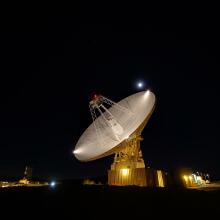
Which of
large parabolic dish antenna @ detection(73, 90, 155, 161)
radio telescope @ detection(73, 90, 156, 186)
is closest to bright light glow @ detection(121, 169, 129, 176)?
radio telescope @ detection(73, 90, 156, 186)

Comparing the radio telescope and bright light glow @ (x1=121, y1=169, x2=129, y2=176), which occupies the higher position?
the radio telescope

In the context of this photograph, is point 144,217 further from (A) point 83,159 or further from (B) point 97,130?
(B) point 97,130

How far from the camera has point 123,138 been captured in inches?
1014

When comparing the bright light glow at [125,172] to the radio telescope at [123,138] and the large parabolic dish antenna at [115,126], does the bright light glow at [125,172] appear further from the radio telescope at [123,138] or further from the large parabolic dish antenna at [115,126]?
the large parabolic dish antenna at [115,126]

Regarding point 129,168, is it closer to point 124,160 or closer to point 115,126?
point 124,160

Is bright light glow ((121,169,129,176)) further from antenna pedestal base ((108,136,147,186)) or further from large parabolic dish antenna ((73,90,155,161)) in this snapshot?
large parabolic dish antenna ((73,90,155,161))

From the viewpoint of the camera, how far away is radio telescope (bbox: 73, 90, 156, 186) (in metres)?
26.4

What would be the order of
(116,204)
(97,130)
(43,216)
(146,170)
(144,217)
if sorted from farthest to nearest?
(97,130), (146,170), (116,204), (144,217), (43,216)

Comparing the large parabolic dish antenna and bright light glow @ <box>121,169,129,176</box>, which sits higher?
the large parabolic dish antenna

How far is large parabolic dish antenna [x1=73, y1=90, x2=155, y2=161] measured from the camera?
2566 centimetres

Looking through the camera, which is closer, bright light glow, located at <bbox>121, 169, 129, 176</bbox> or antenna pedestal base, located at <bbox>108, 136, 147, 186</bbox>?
antenna pedestal base, located at <bbox>108, 136, 147, 186</bbox>

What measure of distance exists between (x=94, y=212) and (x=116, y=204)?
1.98 meters

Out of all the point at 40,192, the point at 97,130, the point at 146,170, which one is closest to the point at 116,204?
the point at 40,192

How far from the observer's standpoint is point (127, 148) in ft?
98.0
